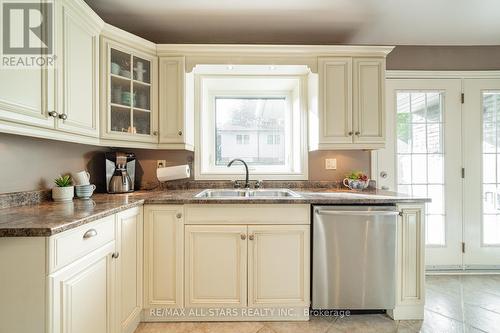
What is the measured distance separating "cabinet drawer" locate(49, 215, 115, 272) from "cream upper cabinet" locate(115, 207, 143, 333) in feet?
0.31

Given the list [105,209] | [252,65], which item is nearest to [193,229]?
[105,209]

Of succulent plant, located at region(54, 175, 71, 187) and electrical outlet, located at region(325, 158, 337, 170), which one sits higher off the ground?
electrical outlet, located at region(325, 158, 337, 170)

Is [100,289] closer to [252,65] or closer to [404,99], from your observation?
[252,65]

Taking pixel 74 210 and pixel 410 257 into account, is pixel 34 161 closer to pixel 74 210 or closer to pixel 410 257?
pixel 74 210

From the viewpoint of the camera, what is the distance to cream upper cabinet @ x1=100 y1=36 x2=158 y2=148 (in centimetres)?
172

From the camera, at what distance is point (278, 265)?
1653 millimetres

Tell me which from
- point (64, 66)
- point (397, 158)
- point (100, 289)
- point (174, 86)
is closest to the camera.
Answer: point (100, 289)

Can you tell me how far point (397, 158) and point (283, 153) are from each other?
1170 millimetres

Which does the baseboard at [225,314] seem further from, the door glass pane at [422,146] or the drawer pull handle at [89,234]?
the door glass pane at [422,146]

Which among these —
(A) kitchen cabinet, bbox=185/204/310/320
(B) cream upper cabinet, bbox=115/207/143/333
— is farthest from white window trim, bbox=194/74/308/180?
(B) cream upper cabinet, bbox=115/207/143/333

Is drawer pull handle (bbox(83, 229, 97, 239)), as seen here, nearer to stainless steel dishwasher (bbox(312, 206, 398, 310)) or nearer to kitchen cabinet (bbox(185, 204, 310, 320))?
kitchen cabinet (bbox(185, 204, 310, 320))

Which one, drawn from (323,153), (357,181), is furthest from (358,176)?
(323,153)

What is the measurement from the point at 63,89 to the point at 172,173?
99cm

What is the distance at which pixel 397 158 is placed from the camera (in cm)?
244
